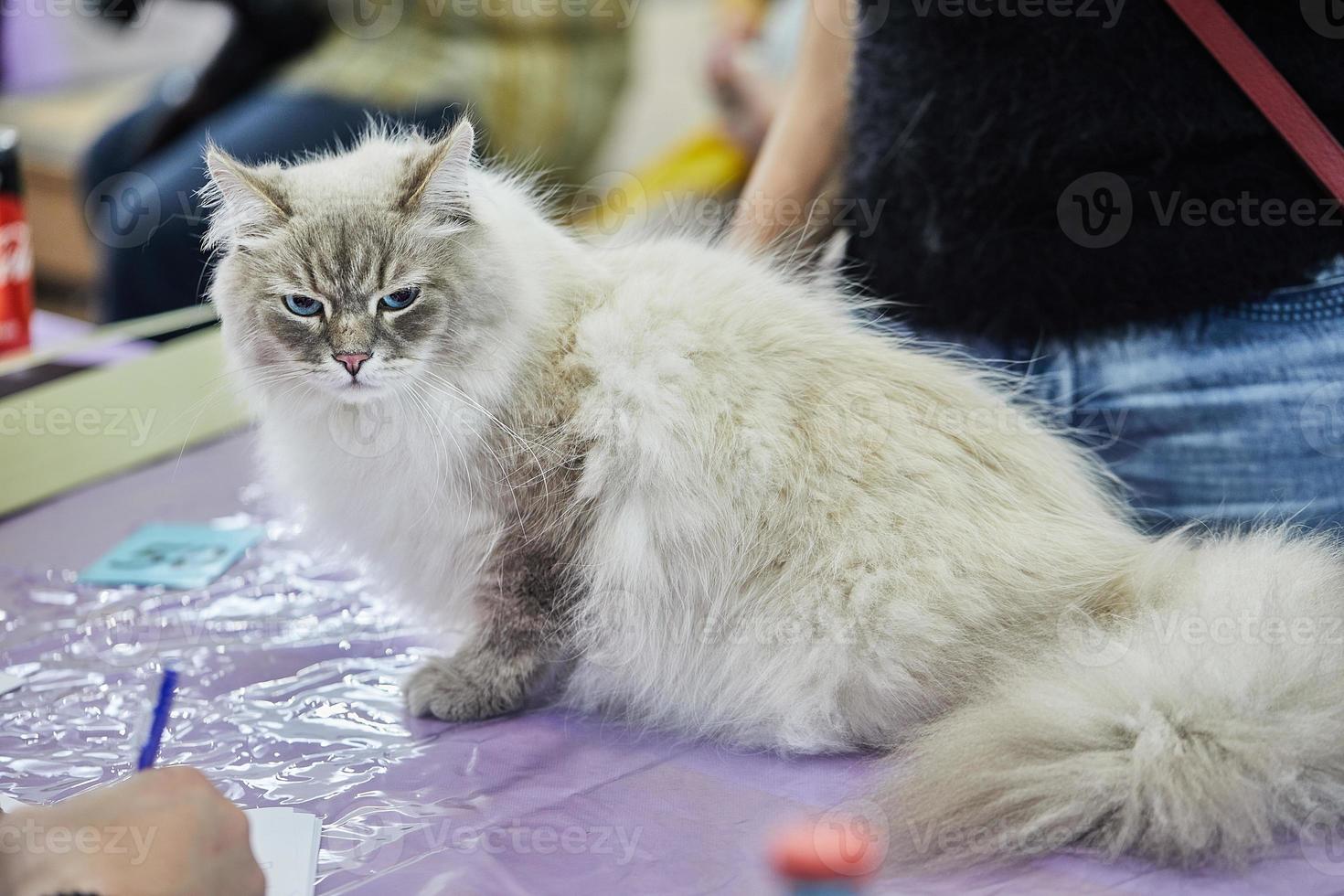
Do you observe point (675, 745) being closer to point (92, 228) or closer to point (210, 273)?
point (210, 273)

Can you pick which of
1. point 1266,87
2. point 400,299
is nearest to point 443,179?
point 400,299

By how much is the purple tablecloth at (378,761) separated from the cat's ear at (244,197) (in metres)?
0.44

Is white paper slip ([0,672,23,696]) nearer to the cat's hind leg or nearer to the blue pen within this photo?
the blue pen

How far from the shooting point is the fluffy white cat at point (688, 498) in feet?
3.47

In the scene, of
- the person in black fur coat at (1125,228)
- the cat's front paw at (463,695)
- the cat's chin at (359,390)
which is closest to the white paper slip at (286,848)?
the cat's front paw at (463,695)

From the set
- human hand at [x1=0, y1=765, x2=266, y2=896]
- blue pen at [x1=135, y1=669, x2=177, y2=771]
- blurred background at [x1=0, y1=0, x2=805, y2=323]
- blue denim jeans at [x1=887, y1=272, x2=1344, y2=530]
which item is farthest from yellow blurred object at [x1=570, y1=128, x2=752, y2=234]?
human hand at [x1=0, y1=765, x2=266, y2=896]

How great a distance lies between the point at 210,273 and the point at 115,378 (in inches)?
27.0

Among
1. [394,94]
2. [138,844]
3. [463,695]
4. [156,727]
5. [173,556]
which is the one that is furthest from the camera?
[394,94]

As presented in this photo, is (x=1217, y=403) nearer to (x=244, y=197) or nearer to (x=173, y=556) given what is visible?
(x=244, y=197)

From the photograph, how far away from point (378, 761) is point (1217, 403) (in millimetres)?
1028

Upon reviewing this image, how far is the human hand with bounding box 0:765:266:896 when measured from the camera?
791 mm

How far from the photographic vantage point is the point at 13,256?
6.05 feet

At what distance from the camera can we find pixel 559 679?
1246mm

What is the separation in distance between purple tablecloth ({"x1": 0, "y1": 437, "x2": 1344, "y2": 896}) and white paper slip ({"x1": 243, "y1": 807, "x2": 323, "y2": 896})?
0.05 feet
